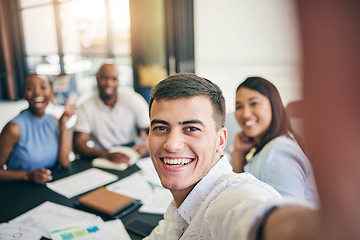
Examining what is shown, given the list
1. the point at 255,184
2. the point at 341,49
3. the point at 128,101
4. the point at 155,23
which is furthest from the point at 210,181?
the point at 155,23

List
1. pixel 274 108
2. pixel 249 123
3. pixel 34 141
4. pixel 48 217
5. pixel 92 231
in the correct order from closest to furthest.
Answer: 1. pixel 92 231
2. pixel 48 217
3. pixel 274 108
4. pixel 249 123
5. pixel 34 141

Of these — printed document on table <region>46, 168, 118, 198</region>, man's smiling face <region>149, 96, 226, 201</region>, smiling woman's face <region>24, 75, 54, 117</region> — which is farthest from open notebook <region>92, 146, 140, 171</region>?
man's smiling face <region>149, 96, 226, 201</region>

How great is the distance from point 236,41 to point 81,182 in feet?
10.3

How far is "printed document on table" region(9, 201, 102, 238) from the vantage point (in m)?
1.32

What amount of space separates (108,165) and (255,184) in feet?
5.10

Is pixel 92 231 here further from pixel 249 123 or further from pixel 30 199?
pixel 249 123

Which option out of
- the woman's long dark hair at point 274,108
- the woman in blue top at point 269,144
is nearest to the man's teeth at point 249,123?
the woman in blue top at point 269,144

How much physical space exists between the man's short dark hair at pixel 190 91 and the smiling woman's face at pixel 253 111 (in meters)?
0.68

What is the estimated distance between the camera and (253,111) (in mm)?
1682

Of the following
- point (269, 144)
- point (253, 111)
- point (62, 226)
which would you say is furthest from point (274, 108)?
point (62, 226)

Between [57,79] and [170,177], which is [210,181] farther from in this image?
[57,79]

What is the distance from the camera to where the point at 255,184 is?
2.36 feet

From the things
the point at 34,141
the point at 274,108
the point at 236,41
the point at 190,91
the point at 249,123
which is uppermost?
the point at 236,41

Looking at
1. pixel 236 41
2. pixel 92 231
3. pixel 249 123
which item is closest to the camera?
pixel 92 231
